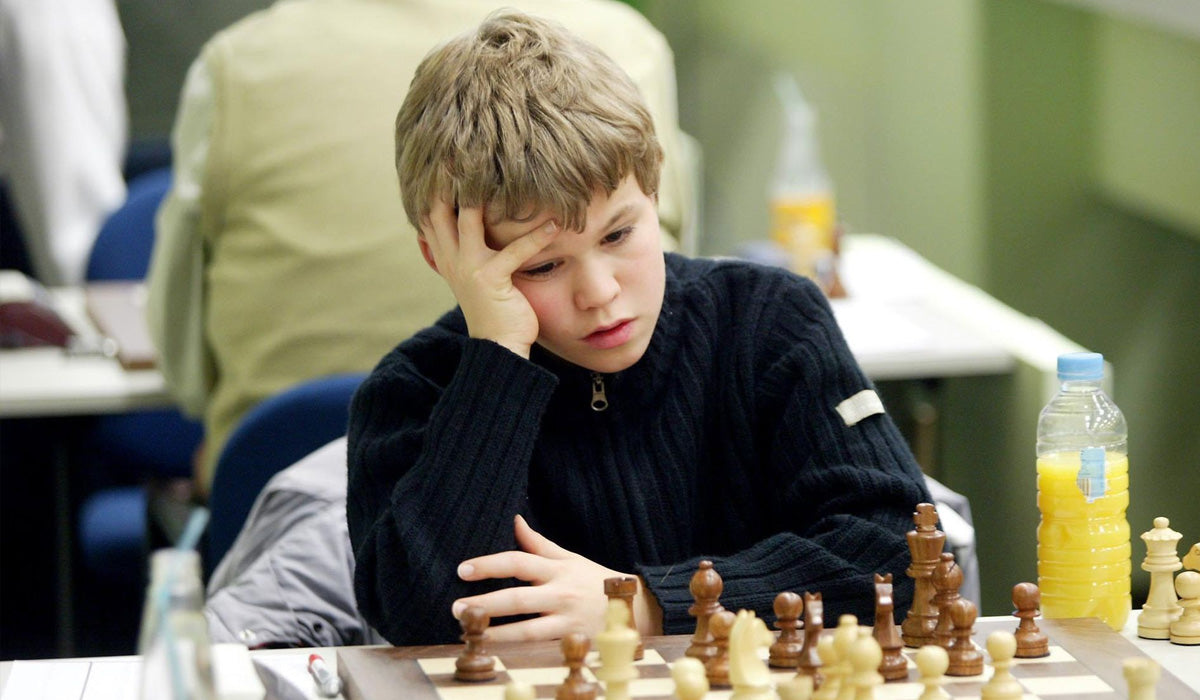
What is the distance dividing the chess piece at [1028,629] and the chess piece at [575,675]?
341mm

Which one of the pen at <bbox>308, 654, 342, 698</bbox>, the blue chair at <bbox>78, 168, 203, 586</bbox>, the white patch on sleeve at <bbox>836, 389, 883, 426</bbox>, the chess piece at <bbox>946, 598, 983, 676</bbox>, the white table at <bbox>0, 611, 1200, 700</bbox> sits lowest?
the blue chair at <bbox>78, 168, 203, 586</bbox>

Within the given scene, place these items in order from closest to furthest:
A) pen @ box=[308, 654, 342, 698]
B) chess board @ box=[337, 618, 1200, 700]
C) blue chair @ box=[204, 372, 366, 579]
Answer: chess board @ box=[337, 618, 1200, 700]
pen @ box=[308, 654, 342, 698]
blue chair @ box=[204, 372, 366, 579]

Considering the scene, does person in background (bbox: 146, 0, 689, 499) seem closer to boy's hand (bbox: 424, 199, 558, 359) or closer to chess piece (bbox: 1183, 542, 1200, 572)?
boy's hand (bbox: 424, 199, 558, 359)

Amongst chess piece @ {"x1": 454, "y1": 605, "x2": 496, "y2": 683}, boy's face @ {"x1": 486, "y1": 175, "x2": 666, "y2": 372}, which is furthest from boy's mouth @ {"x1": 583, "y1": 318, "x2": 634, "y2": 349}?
chess piece @ {"x1": 454, "y1": 605, "x2": 496, "y2": 683}

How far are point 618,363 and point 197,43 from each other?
16.8ft

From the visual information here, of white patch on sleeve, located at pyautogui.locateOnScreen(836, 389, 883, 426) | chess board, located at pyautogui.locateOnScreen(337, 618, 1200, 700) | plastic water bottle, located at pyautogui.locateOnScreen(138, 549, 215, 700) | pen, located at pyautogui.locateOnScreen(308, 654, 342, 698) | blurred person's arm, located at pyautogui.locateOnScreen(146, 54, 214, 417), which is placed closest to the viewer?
plastic water bottle, located at pyautogui.locateOnScreen(138, 549, 215, 700)

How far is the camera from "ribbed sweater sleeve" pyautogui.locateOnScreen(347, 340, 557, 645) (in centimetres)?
148

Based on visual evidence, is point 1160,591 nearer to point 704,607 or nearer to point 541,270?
point 704,607

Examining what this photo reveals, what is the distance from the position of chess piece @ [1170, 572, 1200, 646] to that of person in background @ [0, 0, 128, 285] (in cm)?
396

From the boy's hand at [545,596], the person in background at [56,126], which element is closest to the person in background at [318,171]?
the boy's hand at [545,596]

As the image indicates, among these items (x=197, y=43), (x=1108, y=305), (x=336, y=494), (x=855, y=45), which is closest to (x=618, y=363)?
(x=336, y=494)

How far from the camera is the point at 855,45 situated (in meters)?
5.24

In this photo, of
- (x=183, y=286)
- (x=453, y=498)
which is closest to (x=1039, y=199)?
(x=183, y=286)

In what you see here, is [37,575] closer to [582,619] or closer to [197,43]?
[582,619]
